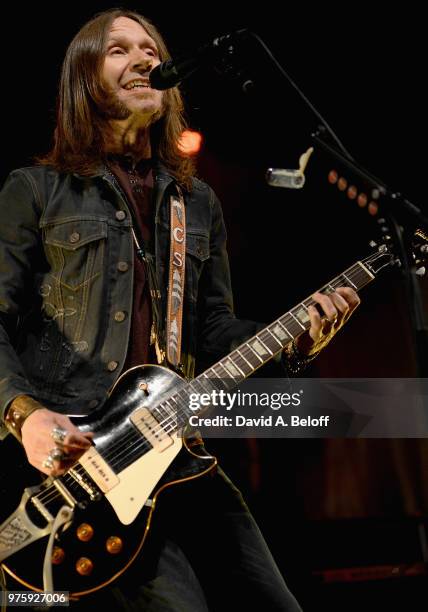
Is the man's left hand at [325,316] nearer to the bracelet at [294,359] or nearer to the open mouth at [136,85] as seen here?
the bracelet at [294,359]

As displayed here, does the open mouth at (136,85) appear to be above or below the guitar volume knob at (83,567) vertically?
above

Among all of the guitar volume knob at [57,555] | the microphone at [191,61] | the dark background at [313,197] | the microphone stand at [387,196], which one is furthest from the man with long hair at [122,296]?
the microphone stand at [387,196]

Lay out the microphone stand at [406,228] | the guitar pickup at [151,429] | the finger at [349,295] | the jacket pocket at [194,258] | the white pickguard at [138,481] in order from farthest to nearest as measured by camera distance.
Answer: the jacket pocket at [194,258] → the finger at [349,295] → the guitar pickup at [151,429] → the white pickguard at [138,481] → the microphone stand at [406,228]

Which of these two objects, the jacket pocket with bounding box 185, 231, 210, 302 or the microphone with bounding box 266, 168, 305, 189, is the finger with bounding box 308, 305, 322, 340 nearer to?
the jacket pocket with bounding box 185, 231, 210, 302

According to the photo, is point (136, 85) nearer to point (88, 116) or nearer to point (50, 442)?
point (88, 116)

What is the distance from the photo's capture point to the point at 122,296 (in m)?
2.41

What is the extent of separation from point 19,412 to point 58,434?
21 cm

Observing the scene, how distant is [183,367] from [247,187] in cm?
316

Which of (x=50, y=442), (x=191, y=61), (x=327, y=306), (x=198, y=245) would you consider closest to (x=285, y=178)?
(x=191, y=61)

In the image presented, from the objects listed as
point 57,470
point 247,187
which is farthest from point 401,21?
point 57,470

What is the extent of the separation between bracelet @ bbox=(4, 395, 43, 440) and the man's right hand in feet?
0.11

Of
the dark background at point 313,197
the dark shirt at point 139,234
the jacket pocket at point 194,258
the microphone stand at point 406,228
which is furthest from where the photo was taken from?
the dark background at point 313,197

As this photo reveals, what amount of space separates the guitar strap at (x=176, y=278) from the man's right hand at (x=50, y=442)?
0.54 meters

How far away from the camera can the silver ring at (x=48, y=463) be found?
6.20 ft
